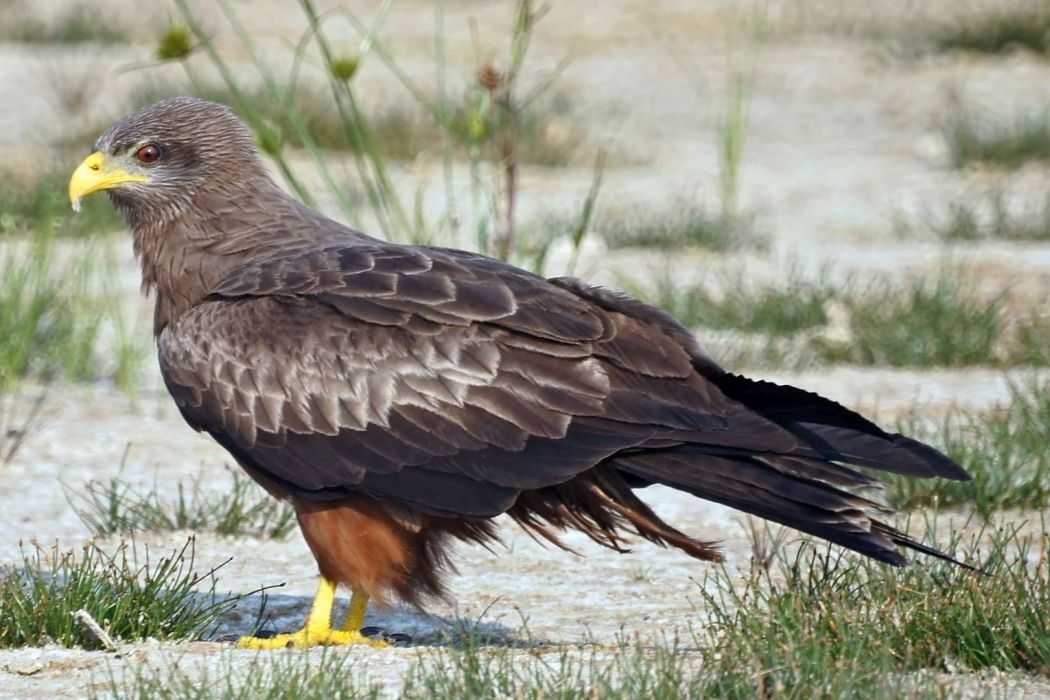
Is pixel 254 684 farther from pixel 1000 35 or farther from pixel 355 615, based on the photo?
pixel 1000 35

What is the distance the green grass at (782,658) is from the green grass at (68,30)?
1541cm

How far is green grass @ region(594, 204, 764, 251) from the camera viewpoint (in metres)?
11.6

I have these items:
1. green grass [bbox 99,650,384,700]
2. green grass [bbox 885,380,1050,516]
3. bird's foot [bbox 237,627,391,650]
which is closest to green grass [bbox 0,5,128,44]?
green grass [bbox 885,380,1050,516]

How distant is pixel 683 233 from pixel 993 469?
18.2 ft

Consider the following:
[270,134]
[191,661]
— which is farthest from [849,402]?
[191,661]

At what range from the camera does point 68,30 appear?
62.7ft

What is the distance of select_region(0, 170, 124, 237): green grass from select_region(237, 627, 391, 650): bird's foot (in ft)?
16.1

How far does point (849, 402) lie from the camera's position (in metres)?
8.10

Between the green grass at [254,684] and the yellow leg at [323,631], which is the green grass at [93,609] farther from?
the green grass at [254,684]

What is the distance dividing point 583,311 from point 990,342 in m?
4.42

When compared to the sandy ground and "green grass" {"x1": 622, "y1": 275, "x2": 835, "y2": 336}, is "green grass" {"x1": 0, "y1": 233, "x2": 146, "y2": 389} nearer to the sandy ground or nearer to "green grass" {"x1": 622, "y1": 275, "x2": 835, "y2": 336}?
the sandy ground

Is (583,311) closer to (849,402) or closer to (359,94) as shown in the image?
(849,402)

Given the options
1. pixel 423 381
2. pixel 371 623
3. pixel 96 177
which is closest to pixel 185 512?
pixel 371 623

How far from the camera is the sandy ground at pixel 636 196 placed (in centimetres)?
558
